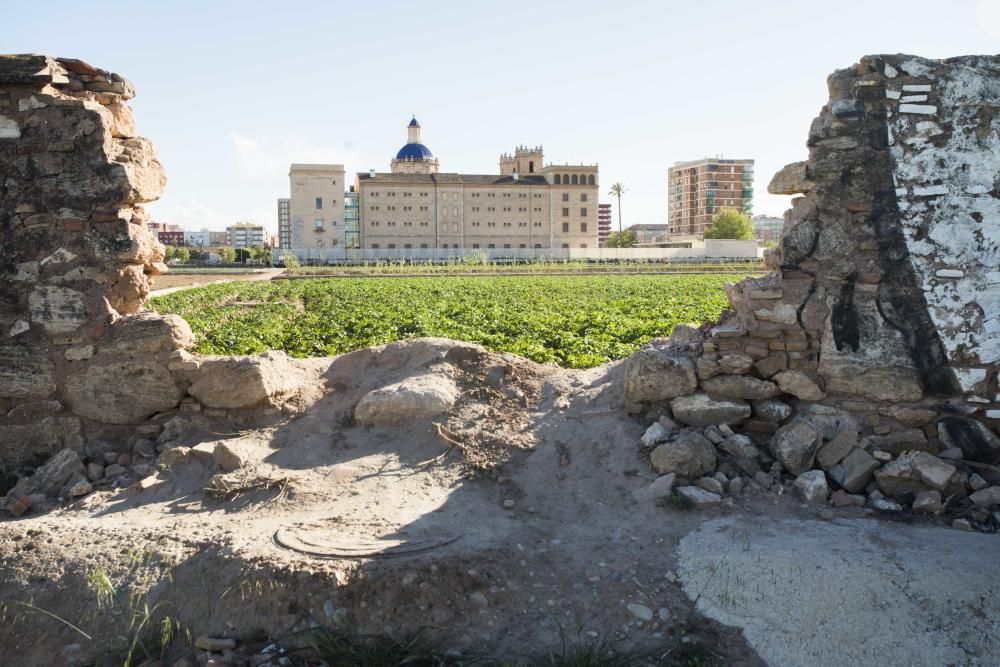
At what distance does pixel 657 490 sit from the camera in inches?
196

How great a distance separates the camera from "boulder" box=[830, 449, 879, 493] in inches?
199

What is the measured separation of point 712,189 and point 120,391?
4209 inches

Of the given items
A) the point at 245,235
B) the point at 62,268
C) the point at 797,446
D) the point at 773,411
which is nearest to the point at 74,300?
the point at 62,268

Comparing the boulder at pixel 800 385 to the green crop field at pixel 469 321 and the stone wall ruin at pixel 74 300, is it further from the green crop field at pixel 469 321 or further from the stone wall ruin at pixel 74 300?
the stone wall ruin at pixel 74 300

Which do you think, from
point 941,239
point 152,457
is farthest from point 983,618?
point 152,457

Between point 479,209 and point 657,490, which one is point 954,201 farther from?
point 479,209

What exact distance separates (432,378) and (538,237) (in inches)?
3084

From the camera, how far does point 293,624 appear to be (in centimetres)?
375

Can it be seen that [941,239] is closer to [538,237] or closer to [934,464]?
[934,464]

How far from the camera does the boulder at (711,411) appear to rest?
5.57 m

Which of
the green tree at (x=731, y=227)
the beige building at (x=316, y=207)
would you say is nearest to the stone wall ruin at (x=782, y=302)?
the beige building at (x=316, y=207)

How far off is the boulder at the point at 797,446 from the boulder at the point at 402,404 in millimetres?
2559

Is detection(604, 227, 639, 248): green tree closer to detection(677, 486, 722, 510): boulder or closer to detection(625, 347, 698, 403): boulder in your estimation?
detection(625, 347, 698, 403): boulder

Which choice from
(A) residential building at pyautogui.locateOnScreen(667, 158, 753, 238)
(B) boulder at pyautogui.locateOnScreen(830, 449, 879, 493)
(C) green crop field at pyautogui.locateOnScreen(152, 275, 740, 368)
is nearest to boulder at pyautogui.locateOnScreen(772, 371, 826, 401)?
(B) boulder at pyautogui.locateOnScreen(830, 449, 879, 493)
